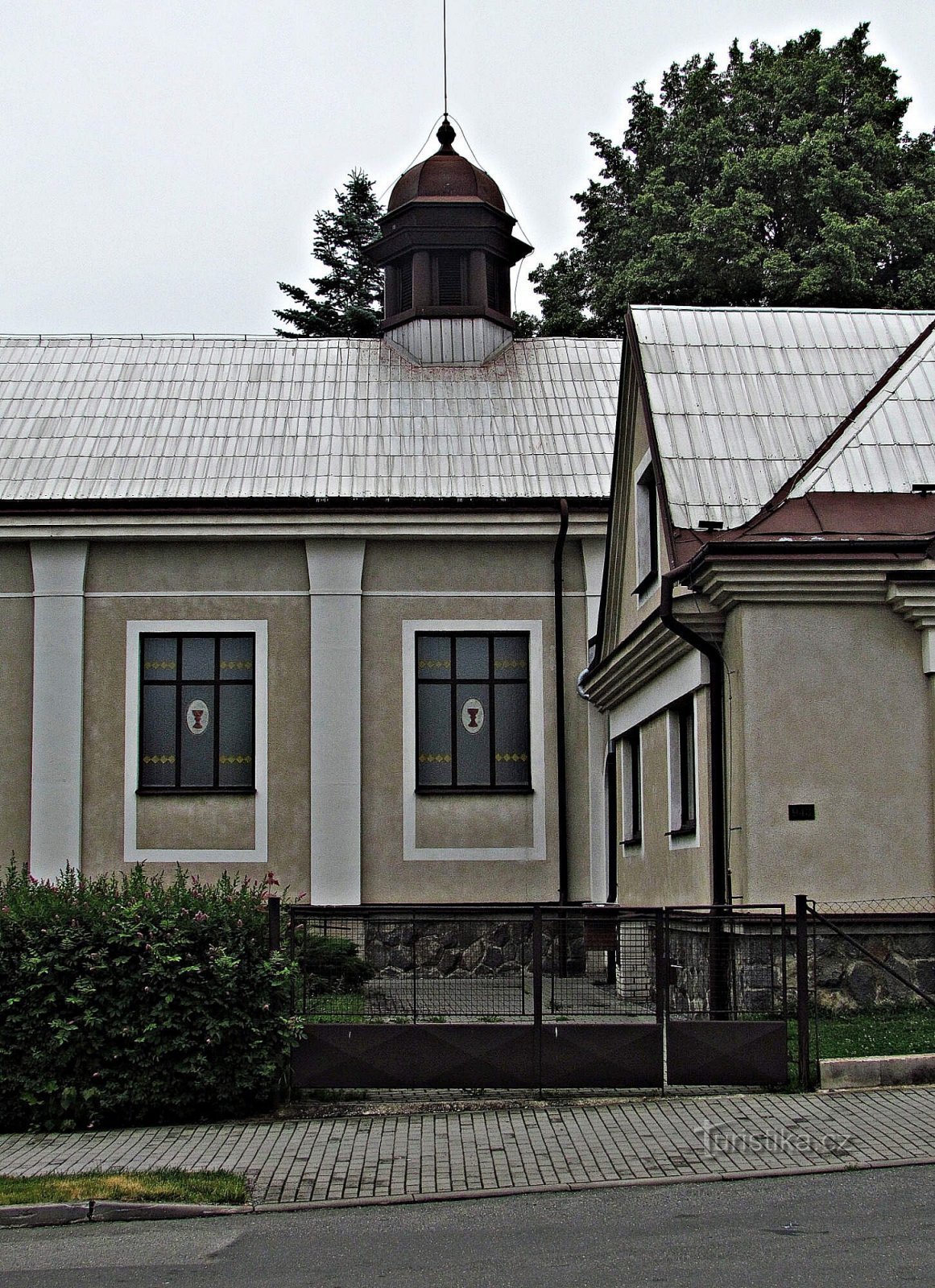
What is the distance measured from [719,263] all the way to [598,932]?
75.9ft

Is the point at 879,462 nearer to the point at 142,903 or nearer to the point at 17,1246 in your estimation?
the point at 142,903

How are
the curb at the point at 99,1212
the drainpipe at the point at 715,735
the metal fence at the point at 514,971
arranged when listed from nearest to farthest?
the curb at the point at 99,1212 < the metal fence at the point at 514,971 < the drainpipe at the point at 715,735

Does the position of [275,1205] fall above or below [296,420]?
below

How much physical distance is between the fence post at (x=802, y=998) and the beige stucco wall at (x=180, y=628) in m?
9.98

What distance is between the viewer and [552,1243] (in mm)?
7164

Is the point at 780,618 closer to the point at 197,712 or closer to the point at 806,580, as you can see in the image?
the point at 806,580

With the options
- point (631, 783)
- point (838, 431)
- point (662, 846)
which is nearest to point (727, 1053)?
point (662, 846)

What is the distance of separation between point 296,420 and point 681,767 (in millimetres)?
9349

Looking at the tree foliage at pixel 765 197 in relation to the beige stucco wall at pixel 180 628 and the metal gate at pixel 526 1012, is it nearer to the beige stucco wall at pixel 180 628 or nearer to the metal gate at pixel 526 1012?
the beige stucco wall at pixel 180 628

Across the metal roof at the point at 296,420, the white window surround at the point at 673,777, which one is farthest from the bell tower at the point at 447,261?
the white window surround at the point at 673,777

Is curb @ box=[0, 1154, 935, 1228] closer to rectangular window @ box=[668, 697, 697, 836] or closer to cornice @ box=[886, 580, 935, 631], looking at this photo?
cornice @ box=[886, 580, 935, 631]

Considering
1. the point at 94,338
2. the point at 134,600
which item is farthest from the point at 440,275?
the point at 134,600

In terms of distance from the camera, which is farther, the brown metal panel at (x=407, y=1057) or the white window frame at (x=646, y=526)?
the white window frame at (x=646, y=526)

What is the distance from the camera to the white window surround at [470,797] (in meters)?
19.8
